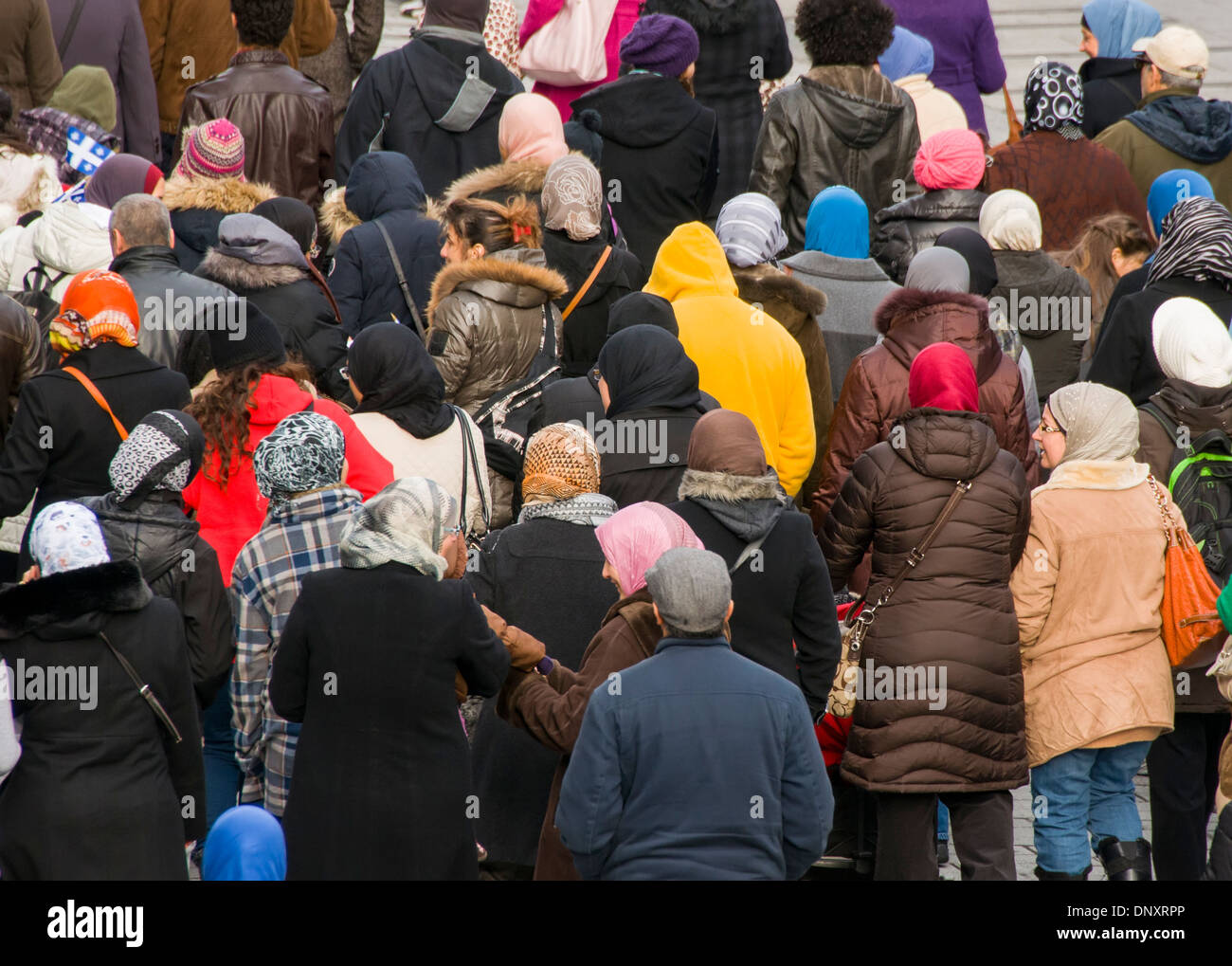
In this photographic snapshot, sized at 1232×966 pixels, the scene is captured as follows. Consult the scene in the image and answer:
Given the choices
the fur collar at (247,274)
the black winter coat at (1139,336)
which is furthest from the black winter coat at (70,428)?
the black winter coat at (1139,336)

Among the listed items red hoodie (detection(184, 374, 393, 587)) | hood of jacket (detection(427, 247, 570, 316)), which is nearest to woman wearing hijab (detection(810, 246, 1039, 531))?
hood of jacket (detection(427, 247, 570, 316))

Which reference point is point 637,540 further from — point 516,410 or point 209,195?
→ point 209,195

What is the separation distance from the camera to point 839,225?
7902 millimetres

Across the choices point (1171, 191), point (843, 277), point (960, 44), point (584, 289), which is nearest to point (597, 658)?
point (584, 289)

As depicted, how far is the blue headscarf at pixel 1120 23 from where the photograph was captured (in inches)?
407

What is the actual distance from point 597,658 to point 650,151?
15.1 feet

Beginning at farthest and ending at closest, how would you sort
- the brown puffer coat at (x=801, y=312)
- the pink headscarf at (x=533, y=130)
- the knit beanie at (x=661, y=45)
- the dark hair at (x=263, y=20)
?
1. the dark hair at (x=263, y=20)
2. the knit beanie at (x=661, y=45)
3. the pink headscarf at (x=533, y=130)
4. the brown puffer coat at (x=801, y=312)

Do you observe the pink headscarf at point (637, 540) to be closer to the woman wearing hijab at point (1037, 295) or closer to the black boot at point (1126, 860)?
the black boot at point (1126, 860)

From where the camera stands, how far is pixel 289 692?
4902 millimetres

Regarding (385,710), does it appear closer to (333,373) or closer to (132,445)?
(132,445)

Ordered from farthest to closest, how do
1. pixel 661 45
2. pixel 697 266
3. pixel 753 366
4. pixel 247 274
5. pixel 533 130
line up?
pixel 661 45
pixel 533 130
pixel 247 274
pixel 697 266
pixel 753 366

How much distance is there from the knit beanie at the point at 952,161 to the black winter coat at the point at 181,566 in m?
4.32

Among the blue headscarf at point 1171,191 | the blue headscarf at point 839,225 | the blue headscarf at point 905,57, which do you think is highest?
the blue headscarf at point 905,57

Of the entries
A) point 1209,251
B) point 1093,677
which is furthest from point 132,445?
point 1209,251
